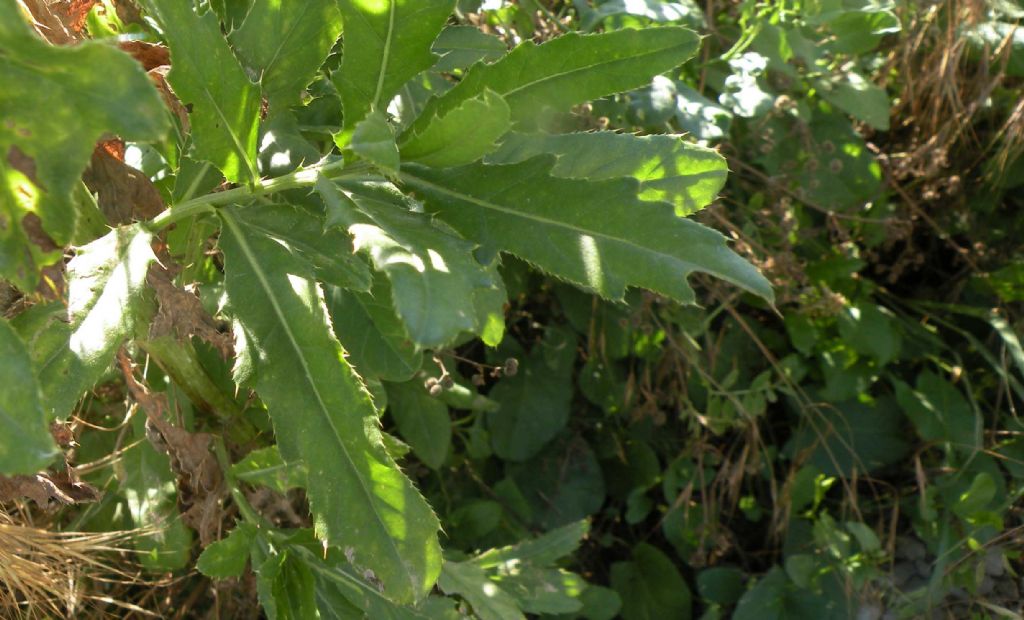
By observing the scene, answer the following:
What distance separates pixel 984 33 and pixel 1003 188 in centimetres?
39

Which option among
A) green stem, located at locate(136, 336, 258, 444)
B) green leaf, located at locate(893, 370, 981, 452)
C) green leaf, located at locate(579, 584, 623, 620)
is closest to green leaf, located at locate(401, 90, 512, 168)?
green stem, located at locate(136, 336, 258, 444)

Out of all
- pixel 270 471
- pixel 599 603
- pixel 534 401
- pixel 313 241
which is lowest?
pixel 599 603

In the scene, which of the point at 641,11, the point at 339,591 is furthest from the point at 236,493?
the point at 641,11

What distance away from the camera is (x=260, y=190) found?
45.6 inches

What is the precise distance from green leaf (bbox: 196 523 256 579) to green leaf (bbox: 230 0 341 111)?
2.06 feet

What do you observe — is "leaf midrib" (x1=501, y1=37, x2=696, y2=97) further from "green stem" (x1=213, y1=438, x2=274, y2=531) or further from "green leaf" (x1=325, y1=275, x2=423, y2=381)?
"green stem" (x1=213, y1=438, x2=274, y2=531)

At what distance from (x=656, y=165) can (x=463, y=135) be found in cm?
28

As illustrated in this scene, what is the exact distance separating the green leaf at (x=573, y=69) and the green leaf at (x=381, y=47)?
5cm

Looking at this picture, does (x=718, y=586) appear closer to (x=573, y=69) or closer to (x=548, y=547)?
(x=548, y=547)

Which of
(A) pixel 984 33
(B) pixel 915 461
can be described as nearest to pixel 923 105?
(A) pixel 984 33

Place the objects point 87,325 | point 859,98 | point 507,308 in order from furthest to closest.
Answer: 1. point 859,98
2. point 507,308
3. point 87,325

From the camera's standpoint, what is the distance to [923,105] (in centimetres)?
252

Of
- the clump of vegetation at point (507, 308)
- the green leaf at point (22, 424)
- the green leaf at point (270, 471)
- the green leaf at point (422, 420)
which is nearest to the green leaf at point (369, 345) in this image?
the clump of vegetation at point (507, 308)

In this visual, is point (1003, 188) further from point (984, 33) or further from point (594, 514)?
point (594, 514)
